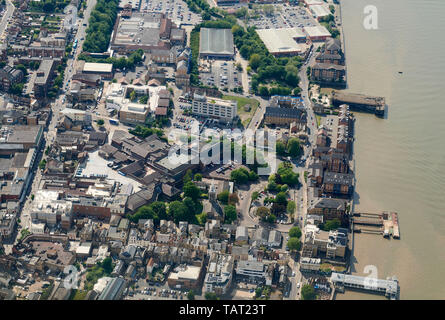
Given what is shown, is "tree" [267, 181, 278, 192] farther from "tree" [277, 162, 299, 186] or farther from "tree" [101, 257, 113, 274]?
"tree" [101, 257, 113, 274]

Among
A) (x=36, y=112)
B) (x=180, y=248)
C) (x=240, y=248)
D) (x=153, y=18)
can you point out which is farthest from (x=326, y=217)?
(x=153, y=18)

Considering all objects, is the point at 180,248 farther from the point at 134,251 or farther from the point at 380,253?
the point at 380,253

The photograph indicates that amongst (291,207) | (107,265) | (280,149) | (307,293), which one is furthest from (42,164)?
(307,293)

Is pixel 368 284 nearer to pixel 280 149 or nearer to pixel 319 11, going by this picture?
pixel 280 149

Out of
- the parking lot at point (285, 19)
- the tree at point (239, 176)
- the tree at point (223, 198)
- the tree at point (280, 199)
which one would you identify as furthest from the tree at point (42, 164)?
the parking lot at point (285, 19)

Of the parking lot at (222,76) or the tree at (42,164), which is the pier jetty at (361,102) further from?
the tree at (42,164)

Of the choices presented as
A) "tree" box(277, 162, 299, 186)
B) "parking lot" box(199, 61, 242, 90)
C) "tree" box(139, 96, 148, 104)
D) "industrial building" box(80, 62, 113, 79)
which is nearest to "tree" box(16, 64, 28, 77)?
"industrial building" box(80, 62, 113, 79)
